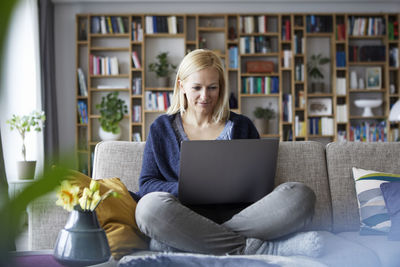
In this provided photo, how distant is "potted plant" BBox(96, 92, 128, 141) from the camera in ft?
16.6

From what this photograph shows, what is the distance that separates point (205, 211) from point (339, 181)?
69 centimetres

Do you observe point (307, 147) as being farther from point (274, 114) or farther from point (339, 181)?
point (274, 114)

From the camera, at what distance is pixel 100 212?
151 cm

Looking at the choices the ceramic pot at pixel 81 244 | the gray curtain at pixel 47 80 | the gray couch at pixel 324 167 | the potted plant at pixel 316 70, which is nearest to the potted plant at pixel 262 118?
the potted plant at pixel 316 70

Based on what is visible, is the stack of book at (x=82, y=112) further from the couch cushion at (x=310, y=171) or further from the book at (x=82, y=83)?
the couch cushion at (x=310, y=171)

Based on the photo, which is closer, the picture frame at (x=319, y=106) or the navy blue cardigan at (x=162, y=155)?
the navy blue cardigan at (x=162, y=155)

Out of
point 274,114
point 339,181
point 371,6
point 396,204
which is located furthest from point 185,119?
point 371,6

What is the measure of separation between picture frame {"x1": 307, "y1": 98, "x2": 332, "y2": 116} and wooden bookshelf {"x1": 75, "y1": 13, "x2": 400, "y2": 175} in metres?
0.02

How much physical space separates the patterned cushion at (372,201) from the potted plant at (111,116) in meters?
3.59

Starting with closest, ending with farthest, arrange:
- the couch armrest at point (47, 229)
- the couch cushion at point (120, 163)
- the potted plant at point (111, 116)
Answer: the couch armrest at point (47, 229), the couch cushion at point (120, 163), the potted plant at point (111, 116)

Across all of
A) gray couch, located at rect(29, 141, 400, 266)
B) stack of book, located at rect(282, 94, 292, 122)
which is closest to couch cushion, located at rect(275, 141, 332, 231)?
gray couch, located at rect(29, 141, 400, 266)

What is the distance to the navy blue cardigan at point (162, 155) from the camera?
A: 68.5 inches

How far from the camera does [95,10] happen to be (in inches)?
208

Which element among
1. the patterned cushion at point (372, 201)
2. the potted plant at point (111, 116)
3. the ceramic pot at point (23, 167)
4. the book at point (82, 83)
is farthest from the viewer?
the book at point (82, 83)
